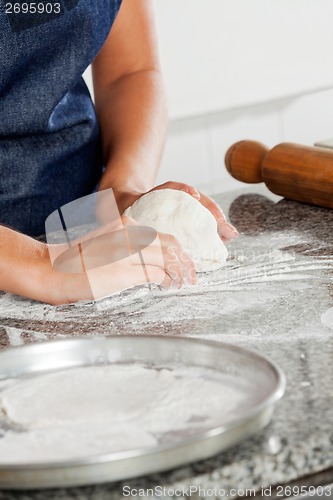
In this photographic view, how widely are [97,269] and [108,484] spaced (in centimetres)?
40

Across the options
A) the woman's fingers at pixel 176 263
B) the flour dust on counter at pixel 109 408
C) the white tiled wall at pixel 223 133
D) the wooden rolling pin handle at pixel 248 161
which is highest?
the flour dust on counter at pixel 109 408

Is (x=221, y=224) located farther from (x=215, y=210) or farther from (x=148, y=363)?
(x=148, y=363)

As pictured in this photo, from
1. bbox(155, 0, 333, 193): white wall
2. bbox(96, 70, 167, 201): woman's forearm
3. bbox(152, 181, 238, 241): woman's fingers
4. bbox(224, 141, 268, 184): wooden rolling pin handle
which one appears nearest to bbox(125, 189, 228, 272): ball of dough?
bbox(152, 181, 238, 241): woman's fingers

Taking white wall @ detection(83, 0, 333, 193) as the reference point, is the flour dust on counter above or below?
above

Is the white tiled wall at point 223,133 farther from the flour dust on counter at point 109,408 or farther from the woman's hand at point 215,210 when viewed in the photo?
the flour dust on counter at point 109,408

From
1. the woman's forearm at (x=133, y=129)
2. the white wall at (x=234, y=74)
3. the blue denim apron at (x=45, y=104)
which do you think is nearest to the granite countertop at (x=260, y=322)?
the woman's forearm at (x=133, y=129)

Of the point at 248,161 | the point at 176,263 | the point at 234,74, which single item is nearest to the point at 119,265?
the point at 176,263

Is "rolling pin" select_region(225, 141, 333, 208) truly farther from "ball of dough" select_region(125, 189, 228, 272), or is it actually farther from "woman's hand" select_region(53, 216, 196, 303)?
"woman's hand" select_region(53, 216, 196, 303)

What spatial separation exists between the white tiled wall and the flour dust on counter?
1.45 metres

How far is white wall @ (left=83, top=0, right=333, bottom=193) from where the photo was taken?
6.35 feet

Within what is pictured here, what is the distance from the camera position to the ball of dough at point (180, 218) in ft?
3.15

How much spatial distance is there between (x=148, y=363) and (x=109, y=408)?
9 cm

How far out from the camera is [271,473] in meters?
0.49

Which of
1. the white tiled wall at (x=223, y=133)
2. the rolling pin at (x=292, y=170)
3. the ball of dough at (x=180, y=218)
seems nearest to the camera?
the ball of dough at (x=180, y=218)
